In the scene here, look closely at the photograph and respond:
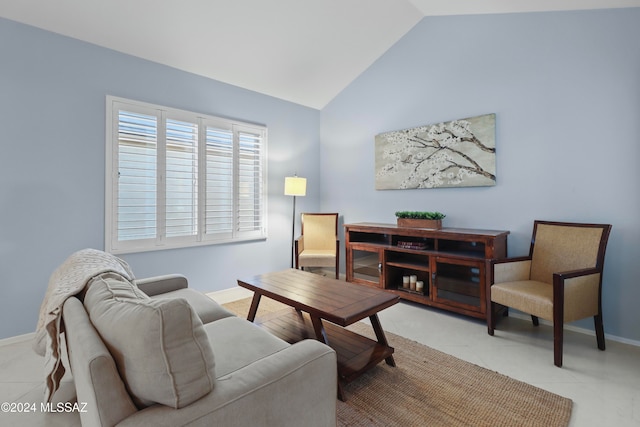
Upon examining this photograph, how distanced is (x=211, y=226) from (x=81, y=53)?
1.97 m

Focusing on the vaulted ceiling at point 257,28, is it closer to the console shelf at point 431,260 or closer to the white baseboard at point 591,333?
the console shelf at point 431,260

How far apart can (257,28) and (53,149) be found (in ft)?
7.03

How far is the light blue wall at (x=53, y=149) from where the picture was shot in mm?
2352

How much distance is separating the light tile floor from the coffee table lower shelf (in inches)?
23.2

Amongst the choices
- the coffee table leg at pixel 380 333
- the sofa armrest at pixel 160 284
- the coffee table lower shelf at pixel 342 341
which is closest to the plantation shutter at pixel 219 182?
the sofa armrest at pixel 160 284

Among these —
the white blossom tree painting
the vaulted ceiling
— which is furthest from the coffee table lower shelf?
the vaulted ceiling

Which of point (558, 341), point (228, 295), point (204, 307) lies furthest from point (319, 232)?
point (558, 341)

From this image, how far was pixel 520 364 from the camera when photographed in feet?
6.73

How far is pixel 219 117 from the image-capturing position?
139 inches

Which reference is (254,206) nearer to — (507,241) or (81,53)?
(81,53)

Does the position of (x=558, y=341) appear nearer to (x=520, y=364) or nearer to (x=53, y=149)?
(x=520, y=364)

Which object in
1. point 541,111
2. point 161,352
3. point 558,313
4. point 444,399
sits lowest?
point 444,399

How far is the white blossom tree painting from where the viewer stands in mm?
3006

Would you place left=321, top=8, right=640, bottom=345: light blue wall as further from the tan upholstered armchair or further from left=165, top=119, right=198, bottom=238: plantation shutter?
left=165, top=119, right=198, bottom=238: plantation shutter
